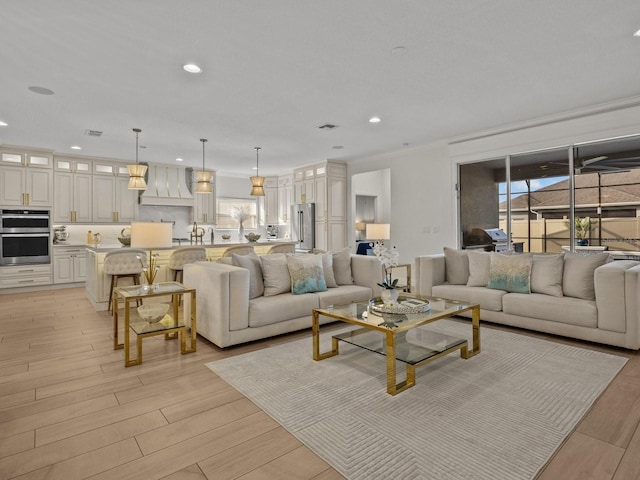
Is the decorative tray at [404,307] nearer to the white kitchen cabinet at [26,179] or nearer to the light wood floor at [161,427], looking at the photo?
the light wood floor at [161,427]

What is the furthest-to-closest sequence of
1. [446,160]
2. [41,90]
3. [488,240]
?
[446,160] → [488,240] → [41,90]

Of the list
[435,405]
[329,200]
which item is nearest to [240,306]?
[435,405]

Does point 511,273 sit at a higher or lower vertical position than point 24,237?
lower

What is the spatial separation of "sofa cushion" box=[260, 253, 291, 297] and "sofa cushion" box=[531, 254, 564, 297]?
268cm

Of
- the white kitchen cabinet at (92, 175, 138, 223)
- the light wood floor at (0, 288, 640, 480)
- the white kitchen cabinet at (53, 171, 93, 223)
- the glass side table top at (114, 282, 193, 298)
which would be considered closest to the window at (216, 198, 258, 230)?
the white kitchen cabinet at (92, 175, 138, 223)

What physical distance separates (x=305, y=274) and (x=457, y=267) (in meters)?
2.05

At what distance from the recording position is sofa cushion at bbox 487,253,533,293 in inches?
Result: 153

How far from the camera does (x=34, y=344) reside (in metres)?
3.49

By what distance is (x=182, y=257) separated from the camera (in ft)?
16.9

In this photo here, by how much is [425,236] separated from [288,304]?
3976 mm

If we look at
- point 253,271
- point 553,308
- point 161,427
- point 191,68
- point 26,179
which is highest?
point 191,68

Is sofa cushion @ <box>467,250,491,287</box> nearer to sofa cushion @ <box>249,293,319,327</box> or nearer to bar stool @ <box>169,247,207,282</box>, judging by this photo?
sofa cushion @ <box>249,293,319,327</box>

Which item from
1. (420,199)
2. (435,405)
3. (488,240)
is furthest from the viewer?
(420,199)

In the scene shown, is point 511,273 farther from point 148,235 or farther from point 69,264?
point 69,264
